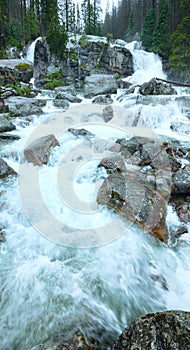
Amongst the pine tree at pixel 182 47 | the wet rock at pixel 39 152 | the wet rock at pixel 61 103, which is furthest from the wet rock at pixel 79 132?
the pine tree at pixel 182 47

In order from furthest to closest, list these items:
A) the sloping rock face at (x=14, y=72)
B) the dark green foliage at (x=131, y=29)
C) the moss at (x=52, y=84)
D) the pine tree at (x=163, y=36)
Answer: the dark green foliage at (x=131, y=29) → the pine tree at (x=163, y=36) → the moss at (x=52, y=84) → the sloping rock face at (x=14, y=72)

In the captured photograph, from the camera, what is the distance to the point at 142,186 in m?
4.59

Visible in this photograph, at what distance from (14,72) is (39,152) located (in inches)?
506

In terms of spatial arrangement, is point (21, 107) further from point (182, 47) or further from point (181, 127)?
point (182, 47)

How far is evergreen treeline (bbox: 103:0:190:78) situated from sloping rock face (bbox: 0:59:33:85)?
14.8 metres

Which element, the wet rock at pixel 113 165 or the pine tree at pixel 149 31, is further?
the pine tree at pixel 149 31

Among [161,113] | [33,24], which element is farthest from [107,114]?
[33,24]

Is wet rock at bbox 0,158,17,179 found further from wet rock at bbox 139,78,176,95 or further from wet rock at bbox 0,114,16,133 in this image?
wet rock at bbox 139,78,176,95

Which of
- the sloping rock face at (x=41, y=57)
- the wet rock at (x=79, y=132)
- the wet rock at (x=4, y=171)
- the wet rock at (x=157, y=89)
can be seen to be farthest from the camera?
the sloping rock face at (x=41, y=57)

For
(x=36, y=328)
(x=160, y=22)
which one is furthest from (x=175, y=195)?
(x=160, y=22)

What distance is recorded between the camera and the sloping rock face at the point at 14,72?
14.5 metres

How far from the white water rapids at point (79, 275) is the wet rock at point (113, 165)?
59cm

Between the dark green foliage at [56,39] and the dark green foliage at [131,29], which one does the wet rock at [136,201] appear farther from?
the dark green foliage at [131,29]

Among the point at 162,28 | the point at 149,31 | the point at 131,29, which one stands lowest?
the point at 162,28
